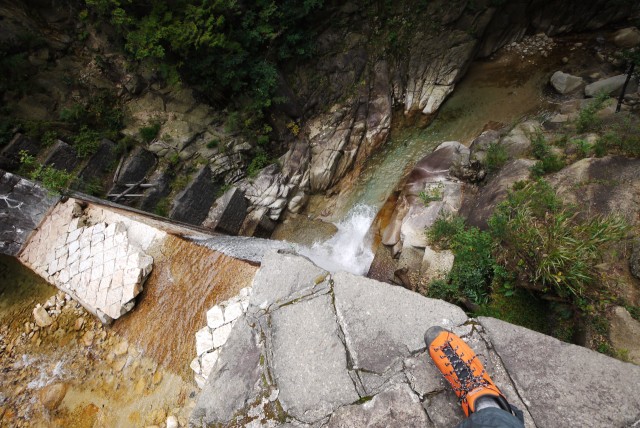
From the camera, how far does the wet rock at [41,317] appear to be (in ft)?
13.6

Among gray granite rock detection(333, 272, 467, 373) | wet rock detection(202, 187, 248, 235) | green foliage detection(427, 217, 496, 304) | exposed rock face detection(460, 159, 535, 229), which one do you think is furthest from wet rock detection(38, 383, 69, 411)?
exposed rock face detection(460, 159, 535, 229)

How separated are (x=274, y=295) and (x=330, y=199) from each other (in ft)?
17.2

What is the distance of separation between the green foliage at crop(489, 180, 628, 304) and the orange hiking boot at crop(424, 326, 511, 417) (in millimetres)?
1488

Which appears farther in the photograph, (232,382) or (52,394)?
(52,394)

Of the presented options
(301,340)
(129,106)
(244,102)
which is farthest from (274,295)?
(129,106)

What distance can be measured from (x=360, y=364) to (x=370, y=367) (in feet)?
0.28

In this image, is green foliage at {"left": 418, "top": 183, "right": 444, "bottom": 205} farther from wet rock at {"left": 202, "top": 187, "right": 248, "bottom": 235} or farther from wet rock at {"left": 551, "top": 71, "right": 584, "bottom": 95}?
wet rock at {"left": 551, "top": 71, "right": 584, "bottom": 95}

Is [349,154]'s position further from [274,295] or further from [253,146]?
[274,295]

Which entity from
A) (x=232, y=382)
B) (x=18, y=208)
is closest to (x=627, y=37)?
(x=232, y=382)

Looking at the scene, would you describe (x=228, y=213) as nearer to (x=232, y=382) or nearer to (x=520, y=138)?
(x=232, y=382)

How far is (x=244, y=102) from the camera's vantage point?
26.0 feet

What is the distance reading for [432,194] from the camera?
6.22 meters

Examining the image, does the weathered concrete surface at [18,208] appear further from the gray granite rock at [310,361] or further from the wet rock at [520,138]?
the wet rock at [520,138]

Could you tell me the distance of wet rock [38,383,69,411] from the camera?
11.3 ft
